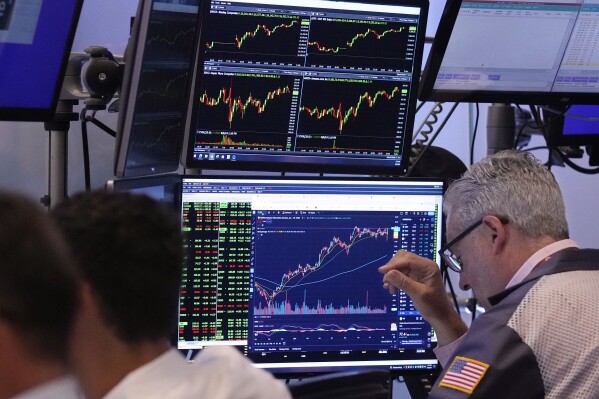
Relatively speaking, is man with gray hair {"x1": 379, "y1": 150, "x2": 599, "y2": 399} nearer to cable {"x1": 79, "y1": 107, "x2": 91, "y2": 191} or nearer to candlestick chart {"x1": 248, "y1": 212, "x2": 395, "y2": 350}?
candlestick chart {"x1": 248, "y1": 212, "x2": 395, "y2": 350}

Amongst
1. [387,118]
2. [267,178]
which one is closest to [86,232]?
[267,178]

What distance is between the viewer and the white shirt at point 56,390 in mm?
1128

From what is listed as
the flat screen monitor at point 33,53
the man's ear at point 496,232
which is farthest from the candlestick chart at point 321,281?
the flat screen monitor at point 33,53

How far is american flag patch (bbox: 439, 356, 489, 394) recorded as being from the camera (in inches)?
73.0

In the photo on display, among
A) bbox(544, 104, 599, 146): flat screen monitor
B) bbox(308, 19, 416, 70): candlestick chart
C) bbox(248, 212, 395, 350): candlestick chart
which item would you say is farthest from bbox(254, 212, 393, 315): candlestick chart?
bbox(544, 104, 599, 146): flat screen monitor

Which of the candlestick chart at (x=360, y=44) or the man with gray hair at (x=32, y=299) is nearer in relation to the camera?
the man with gray hair at (x=32, y=299)

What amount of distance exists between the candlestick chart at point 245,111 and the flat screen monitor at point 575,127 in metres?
0.87

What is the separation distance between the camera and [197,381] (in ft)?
3.88

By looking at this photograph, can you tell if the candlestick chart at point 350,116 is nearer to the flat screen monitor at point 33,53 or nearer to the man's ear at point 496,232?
the man's ear at point 496,232

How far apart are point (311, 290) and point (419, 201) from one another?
0.35 metres

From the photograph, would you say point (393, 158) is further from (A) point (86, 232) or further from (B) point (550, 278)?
(A) point (86, 232)

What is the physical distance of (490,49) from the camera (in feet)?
8.41

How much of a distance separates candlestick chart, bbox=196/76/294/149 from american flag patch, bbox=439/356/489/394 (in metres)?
0.77

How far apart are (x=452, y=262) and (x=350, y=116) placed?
1.39ft
